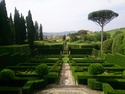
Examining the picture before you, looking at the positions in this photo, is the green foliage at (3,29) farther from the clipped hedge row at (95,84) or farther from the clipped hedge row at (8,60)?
the clipped hedge row at (95,84)

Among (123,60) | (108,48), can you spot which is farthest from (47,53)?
(123,60)

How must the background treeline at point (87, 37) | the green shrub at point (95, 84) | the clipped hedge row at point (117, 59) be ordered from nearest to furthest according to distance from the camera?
the green shrub at point (95, 84), the clipped hedge row at point (117, 59), the background treeline at point (87, 37)

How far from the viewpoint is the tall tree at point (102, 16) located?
5120 centimetres

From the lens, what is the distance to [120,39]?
35.5m

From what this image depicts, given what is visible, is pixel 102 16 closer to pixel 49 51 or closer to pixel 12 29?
pixel 49 51

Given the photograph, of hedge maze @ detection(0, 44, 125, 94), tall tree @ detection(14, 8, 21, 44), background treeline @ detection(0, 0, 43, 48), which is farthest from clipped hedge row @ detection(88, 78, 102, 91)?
tall tree @ detection(14, 8, 21, 44)

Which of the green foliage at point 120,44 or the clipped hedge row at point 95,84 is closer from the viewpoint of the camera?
the clipped hedge row at point 95,84

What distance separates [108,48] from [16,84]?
3354cm

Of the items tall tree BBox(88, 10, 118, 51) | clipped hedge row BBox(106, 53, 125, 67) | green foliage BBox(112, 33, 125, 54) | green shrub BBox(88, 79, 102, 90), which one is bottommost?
green shrub BBox(88, 79, 102, 90)

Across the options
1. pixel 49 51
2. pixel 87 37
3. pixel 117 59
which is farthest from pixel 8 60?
pixel 87 37

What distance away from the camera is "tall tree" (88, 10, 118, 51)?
168 ft

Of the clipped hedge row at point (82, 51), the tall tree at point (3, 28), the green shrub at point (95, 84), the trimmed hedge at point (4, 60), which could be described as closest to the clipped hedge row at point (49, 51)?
the clipped hedge row at point (82, 51)

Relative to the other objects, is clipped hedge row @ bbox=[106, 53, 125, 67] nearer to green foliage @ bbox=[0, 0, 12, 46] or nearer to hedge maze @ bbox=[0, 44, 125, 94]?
hedge maze @ bbox=[0, 44, 125, 94]

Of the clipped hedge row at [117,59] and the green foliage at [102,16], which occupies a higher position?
the green foliage at [102,16]
